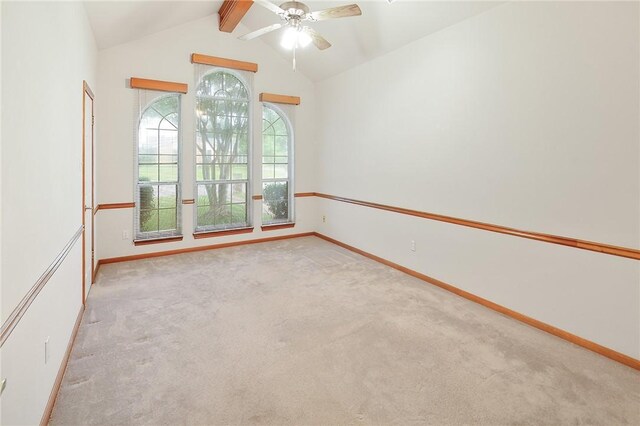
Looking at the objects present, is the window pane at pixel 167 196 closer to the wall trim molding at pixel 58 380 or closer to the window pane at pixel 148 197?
the window pane at pixel 148 197

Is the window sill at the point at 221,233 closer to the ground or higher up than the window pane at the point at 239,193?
closer to the ground

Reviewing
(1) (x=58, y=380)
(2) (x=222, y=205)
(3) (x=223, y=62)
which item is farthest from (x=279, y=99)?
(1) (x=58, y=380)

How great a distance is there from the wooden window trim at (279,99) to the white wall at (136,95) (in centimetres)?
10

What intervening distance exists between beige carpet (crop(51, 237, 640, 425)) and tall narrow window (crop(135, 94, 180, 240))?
132cm

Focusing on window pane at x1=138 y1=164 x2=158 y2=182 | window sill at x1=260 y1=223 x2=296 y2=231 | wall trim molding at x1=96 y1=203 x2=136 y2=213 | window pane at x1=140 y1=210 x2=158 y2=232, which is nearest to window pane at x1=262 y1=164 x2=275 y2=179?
window sill at x1=260 y1=223 x2=296 y2=231

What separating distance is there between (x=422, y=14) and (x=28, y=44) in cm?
332

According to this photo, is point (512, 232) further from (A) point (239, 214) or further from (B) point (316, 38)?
(A) point (239, 214)

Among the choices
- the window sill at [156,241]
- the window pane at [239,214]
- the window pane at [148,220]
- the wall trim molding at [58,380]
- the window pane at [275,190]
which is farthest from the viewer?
the window pane at [275,190]

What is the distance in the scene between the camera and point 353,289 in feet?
12.6

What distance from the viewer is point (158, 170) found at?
5.01 m

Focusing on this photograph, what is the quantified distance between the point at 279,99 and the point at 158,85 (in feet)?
5.86

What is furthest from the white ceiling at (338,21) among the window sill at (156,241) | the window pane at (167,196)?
the window sill at (156,241)

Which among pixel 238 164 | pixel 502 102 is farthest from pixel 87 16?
pixel 502 102

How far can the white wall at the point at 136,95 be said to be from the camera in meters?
4.54
